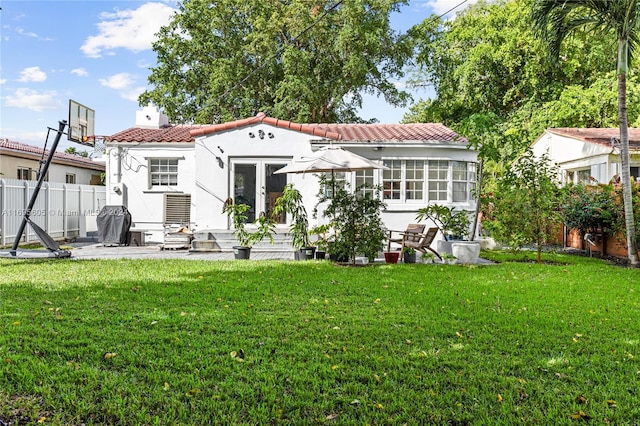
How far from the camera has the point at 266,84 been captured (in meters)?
27.8

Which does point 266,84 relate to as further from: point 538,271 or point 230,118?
point 538,271

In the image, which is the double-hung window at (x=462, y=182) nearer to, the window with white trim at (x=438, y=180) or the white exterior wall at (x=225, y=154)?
the window with white trim at (x=438, y=180)

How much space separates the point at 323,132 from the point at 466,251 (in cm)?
587

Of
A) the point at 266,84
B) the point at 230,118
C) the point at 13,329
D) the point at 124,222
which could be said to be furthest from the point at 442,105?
the point at 13,329

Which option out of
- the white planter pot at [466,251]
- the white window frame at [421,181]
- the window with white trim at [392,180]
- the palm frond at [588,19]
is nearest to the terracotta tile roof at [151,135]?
the window with white trim at [392,180]

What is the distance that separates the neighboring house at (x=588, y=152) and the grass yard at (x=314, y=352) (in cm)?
1116

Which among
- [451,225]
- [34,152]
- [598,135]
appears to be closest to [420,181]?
[451,225]

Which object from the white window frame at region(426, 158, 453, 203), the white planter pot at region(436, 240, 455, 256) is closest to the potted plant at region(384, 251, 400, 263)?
the white planter pot at region(436, 240, 455, 256)

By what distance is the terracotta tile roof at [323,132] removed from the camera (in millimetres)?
14620

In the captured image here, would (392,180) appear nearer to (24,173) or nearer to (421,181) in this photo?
(421,181)

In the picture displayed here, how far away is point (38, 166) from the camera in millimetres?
21250

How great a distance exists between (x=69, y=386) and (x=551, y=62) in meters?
12.6

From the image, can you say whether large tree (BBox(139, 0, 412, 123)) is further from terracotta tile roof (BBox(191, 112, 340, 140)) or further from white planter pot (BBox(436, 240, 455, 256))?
white planter pot (BBox(436, 240, 455, 256))

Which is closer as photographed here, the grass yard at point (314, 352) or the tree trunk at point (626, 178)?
the grass yard at point (314, 352)
